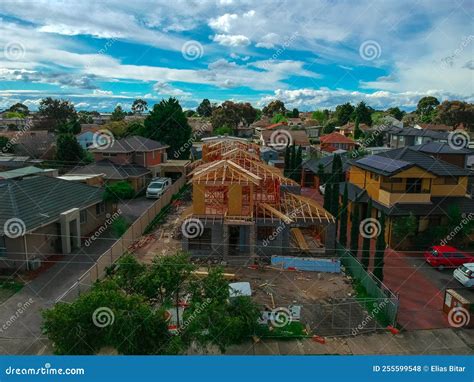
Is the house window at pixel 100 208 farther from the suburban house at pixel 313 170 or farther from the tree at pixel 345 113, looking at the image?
the tree at pixel 345 113

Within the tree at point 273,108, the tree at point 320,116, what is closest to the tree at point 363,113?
the tree at point 320,116

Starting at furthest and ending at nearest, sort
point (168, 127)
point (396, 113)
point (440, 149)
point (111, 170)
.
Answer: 1. point (396, 113)
2. point (168, 127)
3. point (111, 170)
4. point (440, 149)

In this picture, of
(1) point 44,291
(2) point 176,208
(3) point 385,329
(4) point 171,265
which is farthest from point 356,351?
(2) point 176,208

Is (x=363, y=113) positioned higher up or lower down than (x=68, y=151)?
higher up

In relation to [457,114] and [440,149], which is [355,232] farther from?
[457,114]

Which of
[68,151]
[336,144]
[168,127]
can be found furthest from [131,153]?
[336,144]

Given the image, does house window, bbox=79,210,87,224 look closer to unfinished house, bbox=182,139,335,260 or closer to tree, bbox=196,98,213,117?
unfinished house, bbox=182,139,335,260
